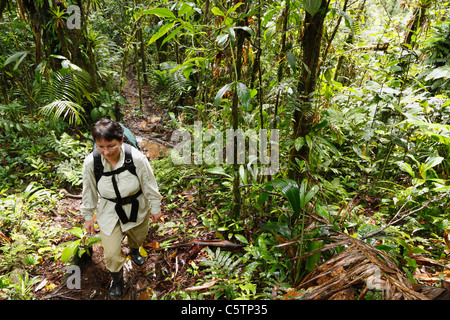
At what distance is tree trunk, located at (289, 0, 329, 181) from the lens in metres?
1.90

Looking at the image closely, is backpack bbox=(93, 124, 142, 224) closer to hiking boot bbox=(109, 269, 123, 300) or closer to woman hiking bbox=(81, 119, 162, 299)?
woman hiking bbox=(81, 119, 162, 299)

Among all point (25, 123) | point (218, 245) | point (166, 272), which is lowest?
point (166, 272)

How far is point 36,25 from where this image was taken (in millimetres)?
5016

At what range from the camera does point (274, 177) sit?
2785 mm

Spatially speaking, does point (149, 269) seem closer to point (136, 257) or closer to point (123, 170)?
point (136, 257)

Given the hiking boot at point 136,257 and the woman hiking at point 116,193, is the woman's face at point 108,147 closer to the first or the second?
the woman hiking at point 116,193

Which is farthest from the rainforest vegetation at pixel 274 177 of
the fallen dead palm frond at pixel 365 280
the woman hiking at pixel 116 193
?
the woman hiking at pixel 116 193

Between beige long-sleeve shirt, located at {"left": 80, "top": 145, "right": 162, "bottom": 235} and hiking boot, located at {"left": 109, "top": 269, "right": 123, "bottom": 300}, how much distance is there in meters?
0.49

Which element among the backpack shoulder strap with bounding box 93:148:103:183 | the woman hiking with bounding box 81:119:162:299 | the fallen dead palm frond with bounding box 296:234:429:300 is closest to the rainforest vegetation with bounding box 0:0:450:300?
the fallen dead palm frond with bounding box 296:234:429:300

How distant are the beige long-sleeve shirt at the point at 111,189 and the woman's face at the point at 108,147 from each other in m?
0.15
